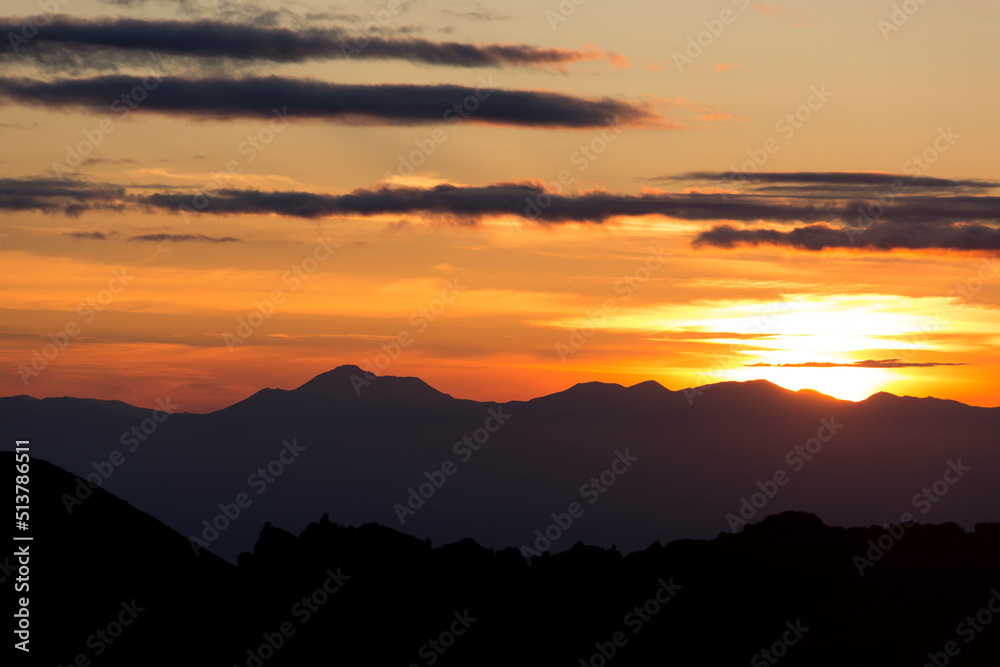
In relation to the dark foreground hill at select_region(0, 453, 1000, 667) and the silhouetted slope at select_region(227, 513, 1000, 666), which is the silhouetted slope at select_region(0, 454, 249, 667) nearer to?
the dark foreground hill at select_region(0, 453, 1000, 667)

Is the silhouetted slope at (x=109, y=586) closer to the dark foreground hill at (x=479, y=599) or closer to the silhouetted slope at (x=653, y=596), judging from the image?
the dark foreground hill at (x=479, y=599)

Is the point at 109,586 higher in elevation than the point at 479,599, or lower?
lower

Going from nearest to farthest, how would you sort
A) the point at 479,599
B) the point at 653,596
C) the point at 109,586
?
1. the point at 109,586
2. the point at 479,599
3. the point at 653,596

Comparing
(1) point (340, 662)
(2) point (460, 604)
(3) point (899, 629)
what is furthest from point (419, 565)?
(3) point (899, 629)

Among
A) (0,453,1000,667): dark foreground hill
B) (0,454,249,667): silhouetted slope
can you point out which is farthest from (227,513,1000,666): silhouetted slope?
(0,454,249,667): silhouetted slope

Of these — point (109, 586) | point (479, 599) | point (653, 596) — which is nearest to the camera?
point (109, 586)

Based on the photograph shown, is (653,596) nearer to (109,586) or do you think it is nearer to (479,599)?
(479,599)

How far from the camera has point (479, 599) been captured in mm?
86250

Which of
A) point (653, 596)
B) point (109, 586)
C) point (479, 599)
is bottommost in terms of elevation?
point (109, 586)

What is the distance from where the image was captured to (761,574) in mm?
90688

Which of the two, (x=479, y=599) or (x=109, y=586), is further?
(x=479, y=599)

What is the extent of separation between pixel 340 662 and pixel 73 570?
20.0 metres

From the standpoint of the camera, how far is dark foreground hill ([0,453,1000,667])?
77.9 m

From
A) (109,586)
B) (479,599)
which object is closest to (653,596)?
(479,599)
